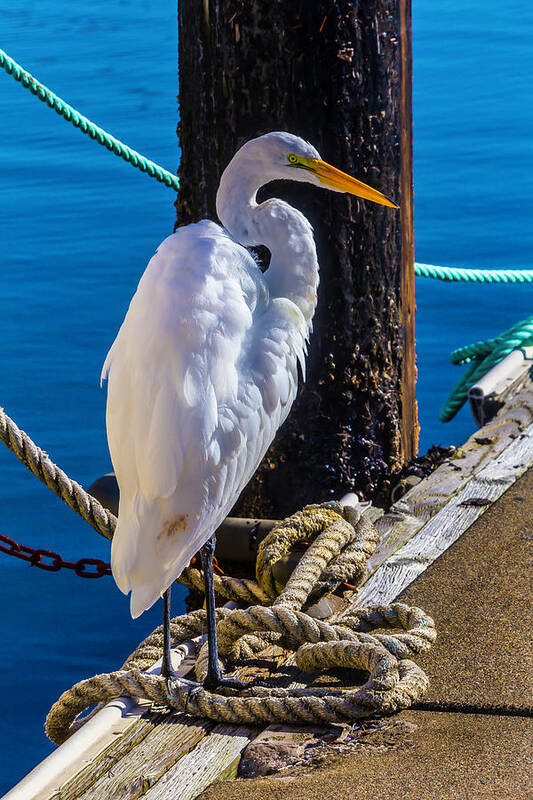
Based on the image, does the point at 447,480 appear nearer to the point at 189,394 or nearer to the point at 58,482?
the point at 58,482

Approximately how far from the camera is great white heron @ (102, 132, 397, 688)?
7.33ft

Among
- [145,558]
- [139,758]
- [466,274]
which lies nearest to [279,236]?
[145,558]

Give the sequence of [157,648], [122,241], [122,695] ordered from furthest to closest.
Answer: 1. [122,241]
2. [157,648]
3. [122,695]

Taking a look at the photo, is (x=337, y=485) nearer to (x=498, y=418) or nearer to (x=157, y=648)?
(x=498, y=418)

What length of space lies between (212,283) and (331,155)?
1.02 m

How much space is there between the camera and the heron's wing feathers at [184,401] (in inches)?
87.8

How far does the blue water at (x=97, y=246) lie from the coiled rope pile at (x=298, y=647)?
1471 millimetres

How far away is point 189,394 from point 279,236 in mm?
615

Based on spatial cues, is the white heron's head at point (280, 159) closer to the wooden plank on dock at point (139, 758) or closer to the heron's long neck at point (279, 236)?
the heron's long neck at point (279, 236)

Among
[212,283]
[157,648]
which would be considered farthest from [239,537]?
[212,283]

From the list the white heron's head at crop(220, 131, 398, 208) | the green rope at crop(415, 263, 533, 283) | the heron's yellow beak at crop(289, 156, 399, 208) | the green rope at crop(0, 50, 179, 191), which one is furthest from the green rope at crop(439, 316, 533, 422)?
the white heron's head at crop(220, 131, 398, 208)

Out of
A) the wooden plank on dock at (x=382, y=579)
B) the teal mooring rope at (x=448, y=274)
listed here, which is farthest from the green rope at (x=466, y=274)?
the wooden plank on dock at (x=382, y=579)

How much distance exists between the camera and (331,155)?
3.18 m

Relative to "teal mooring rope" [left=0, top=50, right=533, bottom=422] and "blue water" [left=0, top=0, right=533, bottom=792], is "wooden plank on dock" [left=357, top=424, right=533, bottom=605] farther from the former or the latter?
"blue water" [left=0, top=0, right=533, bottom=792]
